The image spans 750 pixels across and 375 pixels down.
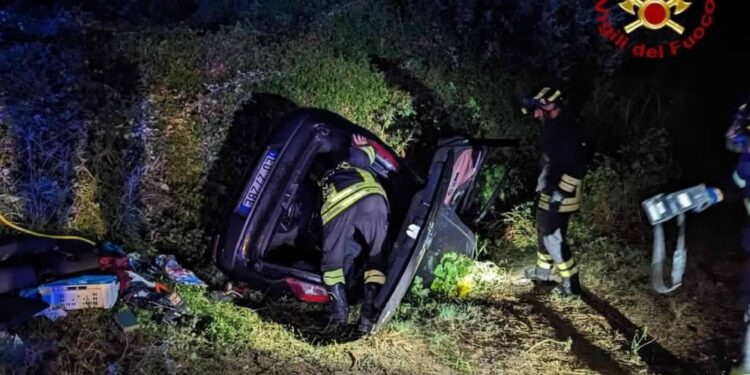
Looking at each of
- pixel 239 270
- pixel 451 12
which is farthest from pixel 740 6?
pixel 239 270

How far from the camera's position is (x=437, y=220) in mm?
5031

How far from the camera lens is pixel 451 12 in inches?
348

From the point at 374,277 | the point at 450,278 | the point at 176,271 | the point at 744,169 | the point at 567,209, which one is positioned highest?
the point at 744,169

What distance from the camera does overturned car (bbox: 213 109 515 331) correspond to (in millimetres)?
4945

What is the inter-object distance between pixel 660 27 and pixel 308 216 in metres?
4.93

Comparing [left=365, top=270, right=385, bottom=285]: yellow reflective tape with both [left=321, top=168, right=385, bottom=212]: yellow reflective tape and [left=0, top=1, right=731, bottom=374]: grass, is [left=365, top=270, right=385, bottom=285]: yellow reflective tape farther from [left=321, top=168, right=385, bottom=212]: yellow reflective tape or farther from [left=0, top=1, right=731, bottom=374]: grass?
[left=321, top=168, right=385, bottom=212]: yellow reflective tape

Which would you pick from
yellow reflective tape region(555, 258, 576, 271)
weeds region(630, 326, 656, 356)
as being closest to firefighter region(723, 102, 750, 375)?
weeds region(630, 326, 656, 356)

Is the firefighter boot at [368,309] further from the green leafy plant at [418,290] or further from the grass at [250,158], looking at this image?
the green leafy plant at [418,290]

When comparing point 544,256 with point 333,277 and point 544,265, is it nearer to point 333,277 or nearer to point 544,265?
point 544,265

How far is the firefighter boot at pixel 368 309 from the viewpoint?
15.1 ft

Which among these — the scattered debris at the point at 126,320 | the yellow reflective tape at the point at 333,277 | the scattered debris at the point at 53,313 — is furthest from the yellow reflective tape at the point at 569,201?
the scattered debris at the point at 53,313

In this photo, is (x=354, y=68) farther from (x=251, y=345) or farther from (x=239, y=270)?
(x=251, y=345)

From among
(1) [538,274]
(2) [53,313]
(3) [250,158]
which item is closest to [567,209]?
(1) [538,274]

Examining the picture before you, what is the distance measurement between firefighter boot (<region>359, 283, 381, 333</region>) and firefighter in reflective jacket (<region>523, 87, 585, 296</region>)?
4.71 feet
